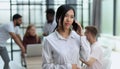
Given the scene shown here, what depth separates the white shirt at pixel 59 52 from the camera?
141 centimetres

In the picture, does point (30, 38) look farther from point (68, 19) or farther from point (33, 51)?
point (68, 19)

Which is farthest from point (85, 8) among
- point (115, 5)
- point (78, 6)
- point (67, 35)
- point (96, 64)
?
point (67, 35)

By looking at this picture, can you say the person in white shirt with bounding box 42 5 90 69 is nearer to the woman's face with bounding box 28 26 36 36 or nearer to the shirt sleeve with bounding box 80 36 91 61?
the shirt sleeve with bounding box 80 36 91 61

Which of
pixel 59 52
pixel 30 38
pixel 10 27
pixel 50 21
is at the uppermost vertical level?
pixel 50 21

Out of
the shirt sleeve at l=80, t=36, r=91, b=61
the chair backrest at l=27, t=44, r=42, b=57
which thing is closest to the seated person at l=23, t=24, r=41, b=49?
the chair backrest at l=27, t=44, r=42, b=57

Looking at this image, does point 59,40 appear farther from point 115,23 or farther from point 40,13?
point 40,13

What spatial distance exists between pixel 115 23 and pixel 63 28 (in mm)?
5534

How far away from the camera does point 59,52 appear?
140cm

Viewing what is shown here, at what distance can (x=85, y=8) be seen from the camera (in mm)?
7867

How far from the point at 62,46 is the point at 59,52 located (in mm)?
51

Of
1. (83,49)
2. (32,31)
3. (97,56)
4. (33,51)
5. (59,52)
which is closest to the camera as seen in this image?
(59,52)

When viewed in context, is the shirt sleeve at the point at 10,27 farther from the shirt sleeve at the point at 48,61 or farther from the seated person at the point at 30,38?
the shirt sleeve at the point at 48,61

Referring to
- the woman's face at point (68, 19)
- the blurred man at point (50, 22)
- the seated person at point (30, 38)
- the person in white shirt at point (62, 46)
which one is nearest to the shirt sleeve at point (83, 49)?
the person in white shirt at point (62, 46)

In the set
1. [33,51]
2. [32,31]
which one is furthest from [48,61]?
[32,31]
